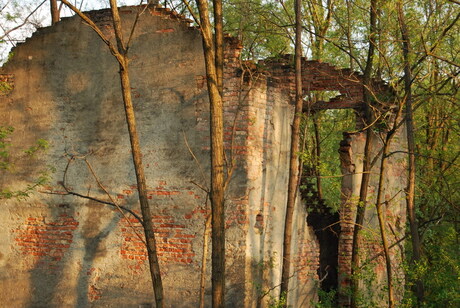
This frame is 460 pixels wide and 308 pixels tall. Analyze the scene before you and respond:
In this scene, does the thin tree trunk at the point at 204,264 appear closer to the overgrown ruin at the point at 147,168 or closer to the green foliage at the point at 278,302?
the overgrown ruin at the point at 147,168

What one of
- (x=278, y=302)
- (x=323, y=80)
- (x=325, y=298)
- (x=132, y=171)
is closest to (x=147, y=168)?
(x=132, y=171)

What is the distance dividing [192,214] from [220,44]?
7.85 feet

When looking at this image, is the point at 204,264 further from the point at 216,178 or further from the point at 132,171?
the point at 132,171

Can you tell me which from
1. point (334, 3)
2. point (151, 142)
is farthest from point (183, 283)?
point (334, 3)

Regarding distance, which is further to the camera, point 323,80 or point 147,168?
point 323,80

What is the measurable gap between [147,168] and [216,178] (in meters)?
1.73

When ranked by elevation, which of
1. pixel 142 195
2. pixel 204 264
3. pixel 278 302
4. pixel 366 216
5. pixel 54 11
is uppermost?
pixel 54 11

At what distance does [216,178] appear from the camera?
645cm

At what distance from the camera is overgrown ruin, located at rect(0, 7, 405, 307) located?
7434 millimetres

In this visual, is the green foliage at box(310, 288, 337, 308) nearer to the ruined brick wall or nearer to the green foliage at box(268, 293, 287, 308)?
the ruined brick wall

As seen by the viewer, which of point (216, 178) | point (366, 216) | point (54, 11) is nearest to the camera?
point (216, 178)

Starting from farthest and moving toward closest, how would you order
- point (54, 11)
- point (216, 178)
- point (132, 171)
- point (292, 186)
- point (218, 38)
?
1. point (54, 11)
2. point (132, 171)
3. point (292, 186)
4. point (218, 38)
5. point (216, 178)

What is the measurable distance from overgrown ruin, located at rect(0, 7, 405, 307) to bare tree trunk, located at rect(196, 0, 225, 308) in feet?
1.95

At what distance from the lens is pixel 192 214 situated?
7461 mm
